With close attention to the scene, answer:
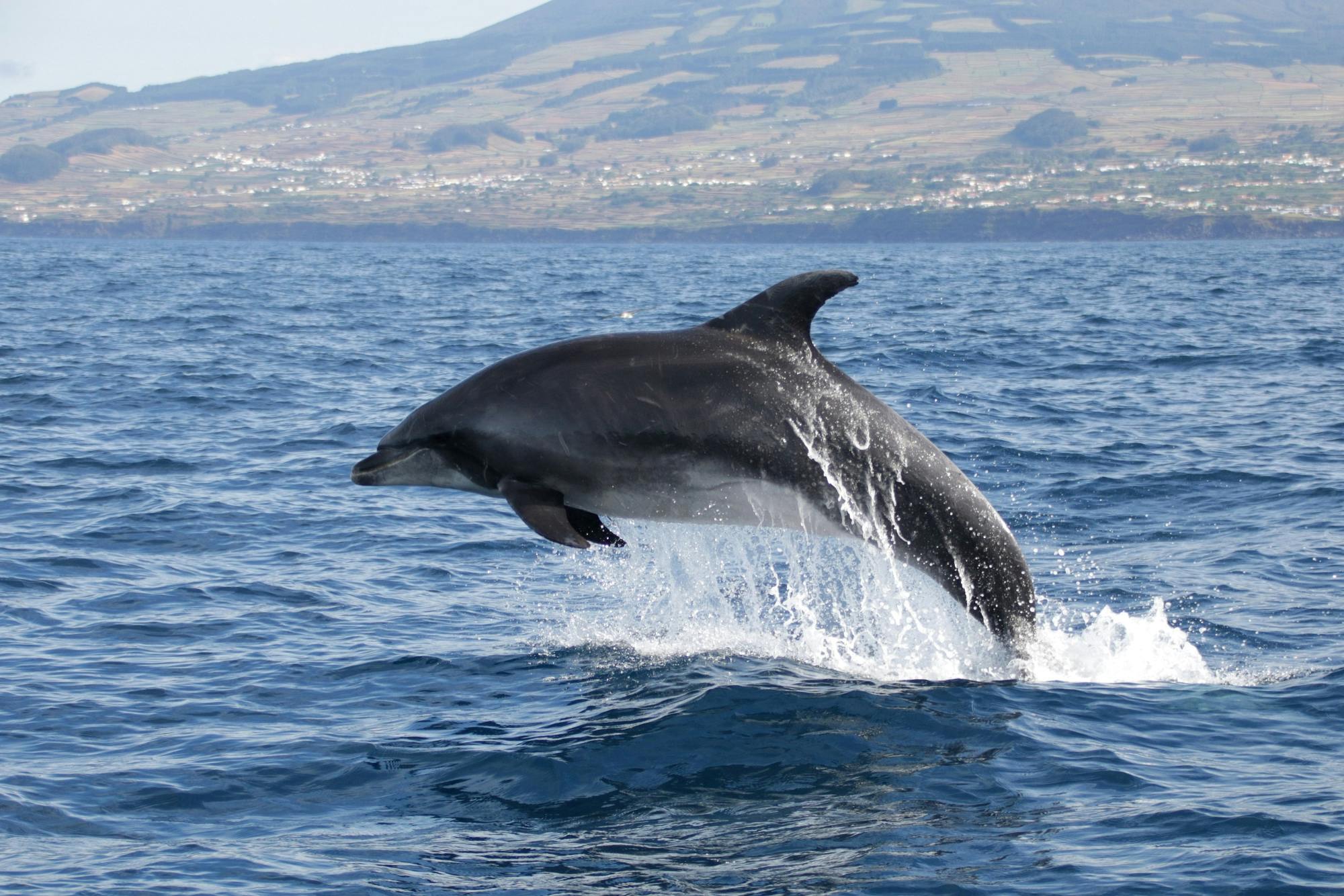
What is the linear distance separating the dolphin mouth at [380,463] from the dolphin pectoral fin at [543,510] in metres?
0.84

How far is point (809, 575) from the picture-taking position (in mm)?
14602

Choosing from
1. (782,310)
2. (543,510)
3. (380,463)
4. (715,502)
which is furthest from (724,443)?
(380,463)

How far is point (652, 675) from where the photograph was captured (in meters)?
11.6

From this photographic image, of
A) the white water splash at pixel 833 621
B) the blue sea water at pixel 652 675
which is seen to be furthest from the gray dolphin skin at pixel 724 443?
the blue sea water at pixel 652 675

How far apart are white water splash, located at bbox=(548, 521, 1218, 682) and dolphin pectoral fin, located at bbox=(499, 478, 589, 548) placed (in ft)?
5.03

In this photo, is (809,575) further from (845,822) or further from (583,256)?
(583,256)

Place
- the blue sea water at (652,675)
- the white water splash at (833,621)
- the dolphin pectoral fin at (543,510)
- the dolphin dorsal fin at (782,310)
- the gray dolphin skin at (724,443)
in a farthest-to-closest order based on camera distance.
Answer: the white water splash at (833,621), the dolphin dorsal fin at (782,310), the gray dolphin skin at (724,443), the dolphin pectoral fin at (543,510), the blue sea water at (652,675)

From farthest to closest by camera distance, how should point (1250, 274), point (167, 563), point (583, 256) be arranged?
point (583, 256) < point (1250, 274) < point (167, 563)

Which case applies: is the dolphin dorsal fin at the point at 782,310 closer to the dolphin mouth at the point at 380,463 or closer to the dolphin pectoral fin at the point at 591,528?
the dolphin pectoral fin at the point at 591,528

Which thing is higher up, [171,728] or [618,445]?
[618,445]

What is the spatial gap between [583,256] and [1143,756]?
4645 inches

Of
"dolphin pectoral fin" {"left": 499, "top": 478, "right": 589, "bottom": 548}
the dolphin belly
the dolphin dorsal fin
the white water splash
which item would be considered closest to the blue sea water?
the white water splash

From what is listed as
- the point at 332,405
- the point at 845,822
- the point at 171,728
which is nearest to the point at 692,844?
the point at 845,822

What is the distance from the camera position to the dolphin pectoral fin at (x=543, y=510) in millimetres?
9422
